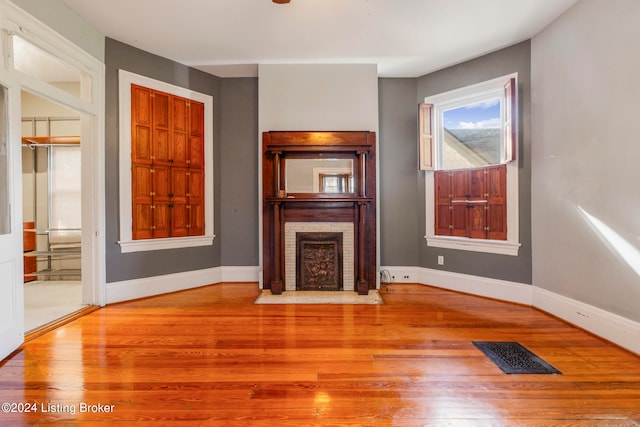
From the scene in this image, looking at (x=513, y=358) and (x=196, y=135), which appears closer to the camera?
(x=513, y=358)

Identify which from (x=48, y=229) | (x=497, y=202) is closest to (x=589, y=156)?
(x=497, y=202)

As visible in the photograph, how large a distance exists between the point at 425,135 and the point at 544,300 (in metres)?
2.41

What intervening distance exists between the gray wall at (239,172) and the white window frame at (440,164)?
2.50m

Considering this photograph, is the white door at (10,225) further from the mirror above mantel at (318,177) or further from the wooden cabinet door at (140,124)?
the mirror above mantel at (318,177)

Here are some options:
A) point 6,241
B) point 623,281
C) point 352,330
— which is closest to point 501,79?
point 623,281

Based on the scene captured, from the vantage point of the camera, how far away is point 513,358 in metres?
2.32

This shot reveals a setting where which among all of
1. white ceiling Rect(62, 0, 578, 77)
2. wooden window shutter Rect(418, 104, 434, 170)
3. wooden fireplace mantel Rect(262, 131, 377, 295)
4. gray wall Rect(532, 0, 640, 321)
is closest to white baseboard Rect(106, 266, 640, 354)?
gray wall Rect(532, 0, 640, 321)

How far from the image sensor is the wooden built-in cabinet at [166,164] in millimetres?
3855

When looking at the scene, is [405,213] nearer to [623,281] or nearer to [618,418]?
[623,281]

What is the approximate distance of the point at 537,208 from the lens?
346 cm

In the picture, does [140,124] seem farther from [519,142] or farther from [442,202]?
[519,142]

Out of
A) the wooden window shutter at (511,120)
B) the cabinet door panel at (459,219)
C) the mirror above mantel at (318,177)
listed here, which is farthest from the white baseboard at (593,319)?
the mirror above mantel at (318,177)

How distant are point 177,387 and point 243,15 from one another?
10.8 feet

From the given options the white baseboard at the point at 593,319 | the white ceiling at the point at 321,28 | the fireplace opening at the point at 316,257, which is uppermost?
the white ceiling at the point at 321,28
